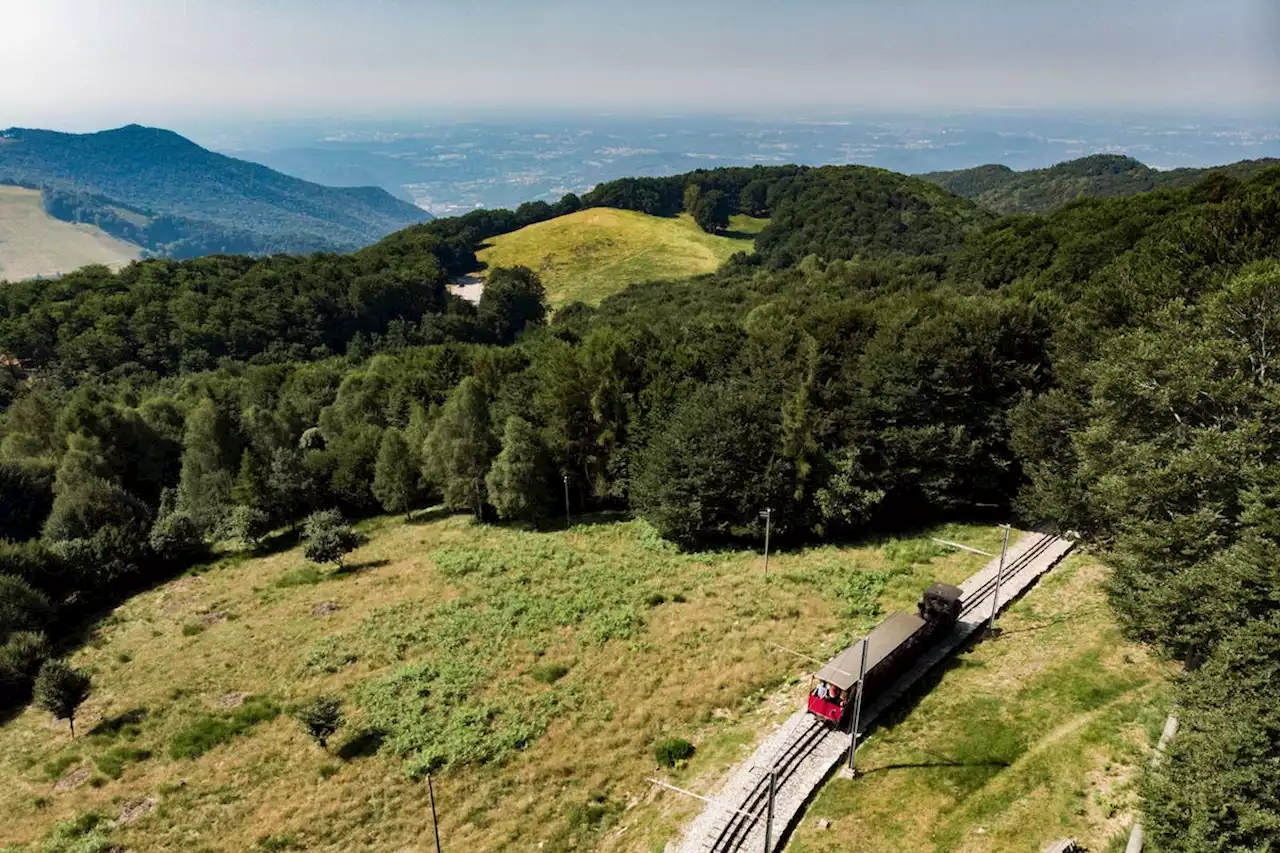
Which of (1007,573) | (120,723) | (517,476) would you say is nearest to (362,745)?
(120,723)

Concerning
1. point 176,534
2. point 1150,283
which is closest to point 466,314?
point 176,534

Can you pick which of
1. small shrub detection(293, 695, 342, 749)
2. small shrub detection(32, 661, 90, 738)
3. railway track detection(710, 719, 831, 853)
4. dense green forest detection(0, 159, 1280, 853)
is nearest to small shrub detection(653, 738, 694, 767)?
railway track detection(710, 719, 831, 853)

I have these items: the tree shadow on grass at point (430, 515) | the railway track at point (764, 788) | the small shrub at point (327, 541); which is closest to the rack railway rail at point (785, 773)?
the railway track at point (764, 788)

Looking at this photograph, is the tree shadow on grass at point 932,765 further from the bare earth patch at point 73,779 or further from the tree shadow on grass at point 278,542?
the tree shadow on grass at point 278,542

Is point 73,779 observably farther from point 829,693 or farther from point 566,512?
point 566,512

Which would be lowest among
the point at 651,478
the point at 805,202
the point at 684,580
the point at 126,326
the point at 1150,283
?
the point at 684,580

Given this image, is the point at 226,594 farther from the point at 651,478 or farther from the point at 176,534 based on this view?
the point at 651,478
